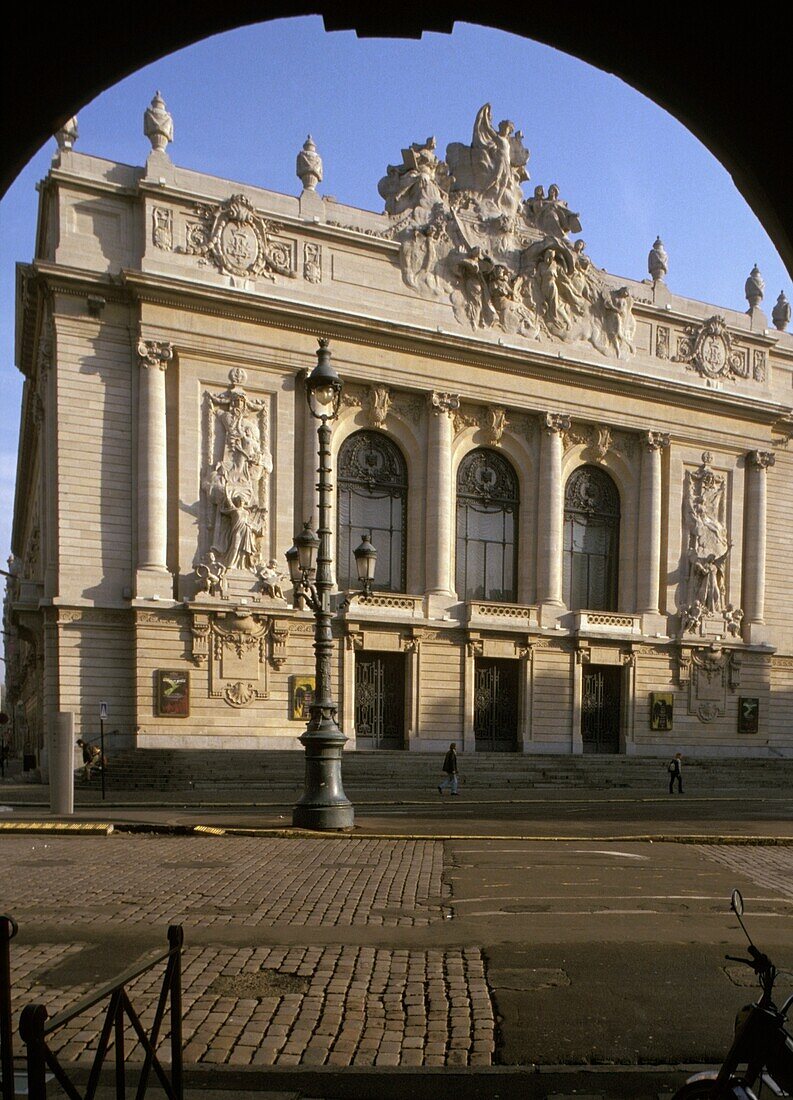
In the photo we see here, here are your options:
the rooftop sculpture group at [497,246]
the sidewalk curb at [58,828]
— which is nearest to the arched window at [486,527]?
the rooftop sculpture group at [497,246]

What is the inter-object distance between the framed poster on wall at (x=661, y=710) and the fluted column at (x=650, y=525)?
11.3 feet

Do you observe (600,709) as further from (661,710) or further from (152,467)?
(152,467)

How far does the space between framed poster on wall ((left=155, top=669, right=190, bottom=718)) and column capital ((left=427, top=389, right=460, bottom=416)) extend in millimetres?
13656

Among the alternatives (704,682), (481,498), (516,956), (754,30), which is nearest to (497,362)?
(481,498)

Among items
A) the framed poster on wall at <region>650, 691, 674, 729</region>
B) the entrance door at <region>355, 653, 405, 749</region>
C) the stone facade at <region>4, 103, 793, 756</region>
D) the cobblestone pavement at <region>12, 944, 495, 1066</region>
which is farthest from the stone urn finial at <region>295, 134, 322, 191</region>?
the cobblestone pavement at <region>12, 944, 495, 1066</region>

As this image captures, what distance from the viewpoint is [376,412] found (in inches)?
1443

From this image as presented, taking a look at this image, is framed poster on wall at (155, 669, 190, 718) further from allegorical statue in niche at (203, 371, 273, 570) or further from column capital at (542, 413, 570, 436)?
column capital at (542, 413, 570, 436)

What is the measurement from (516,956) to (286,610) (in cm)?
2608

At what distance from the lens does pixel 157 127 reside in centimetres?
3362

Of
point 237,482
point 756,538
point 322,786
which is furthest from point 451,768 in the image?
point 756,538

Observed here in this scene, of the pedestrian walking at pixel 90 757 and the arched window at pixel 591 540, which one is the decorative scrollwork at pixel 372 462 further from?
the pedestrian walking at pixel 90 757

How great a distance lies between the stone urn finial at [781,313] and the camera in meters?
49.1

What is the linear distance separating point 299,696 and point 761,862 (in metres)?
21.3

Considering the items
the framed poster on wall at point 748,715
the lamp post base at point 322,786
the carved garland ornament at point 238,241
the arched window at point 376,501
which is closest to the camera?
the lamp post base at point 322,786
